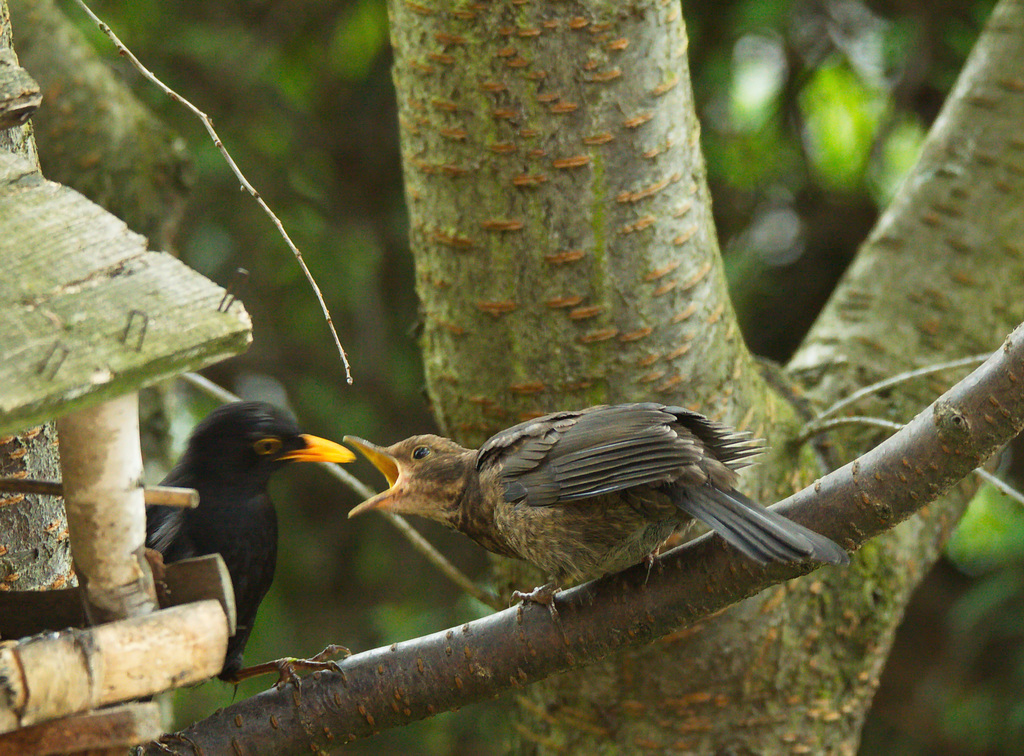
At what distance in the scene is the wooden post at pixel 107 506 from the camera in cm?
158

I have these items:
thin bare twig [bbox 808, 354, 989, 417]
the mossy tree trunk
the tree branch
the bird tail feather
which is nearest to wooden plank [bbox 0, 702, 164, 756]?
the tree branch

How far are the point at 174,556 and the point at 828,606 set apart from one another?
5.70ft

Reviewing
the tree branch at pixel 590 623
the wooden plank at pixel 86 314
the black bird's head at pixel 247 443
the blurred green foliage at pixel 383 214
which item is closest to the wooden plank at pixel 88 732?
the wooden plank at pixel 86 314

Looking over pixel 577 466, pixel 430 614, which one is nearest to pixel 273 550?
pixel 577 466

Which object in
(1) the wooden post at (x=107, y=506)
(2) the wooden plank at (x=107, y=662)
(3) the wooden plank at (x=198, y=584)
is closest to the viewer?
(2) the wooden plank at (x=107, y=662)

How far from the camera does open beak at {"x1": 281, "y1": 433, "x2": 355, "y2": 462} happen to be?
2.73 meters

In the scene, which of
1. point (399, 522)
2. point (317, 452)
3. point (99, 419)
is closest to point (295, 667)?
point (399, 522)

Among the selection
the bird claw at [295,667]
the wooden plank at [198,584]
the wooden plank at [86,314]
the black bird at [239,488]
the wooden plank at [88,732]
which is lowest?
the bird claw at [295,667]

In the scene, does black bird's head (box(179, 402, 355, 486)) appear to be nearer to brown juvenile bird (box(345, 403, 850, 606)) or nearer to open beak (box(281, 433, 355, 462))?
open beak (box(281, 433, 355, 462))

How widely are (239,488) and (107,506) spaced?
1190mm

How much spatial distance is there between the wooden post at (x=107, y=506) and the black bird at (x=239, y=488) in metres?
0.99

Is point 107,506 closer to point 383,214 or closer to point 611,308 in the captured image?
point 611,308

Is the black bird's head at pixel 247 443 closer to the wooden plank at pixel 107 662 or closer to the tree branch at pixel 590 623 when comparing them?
the tree branch at pixel 590 623

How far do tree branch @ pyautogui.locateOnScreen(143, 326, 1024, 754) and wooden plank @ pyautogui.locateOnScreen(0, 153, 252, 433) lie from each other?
939 mm
